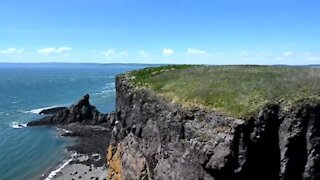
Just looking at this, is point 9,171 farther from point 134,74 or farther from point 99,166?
point 134,74

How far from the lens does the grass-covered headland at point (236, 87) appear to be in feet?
95.1

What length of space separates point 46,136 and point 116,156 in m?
51.4

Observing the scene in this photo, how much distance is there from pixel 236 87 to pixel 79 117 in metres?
72.4

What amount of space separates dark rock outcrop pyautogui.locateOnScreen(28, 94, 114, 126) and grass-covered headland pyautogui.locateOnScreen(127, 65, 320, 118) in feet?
190

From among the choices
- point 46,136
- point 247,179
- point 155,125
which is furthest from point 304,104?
point 46,136

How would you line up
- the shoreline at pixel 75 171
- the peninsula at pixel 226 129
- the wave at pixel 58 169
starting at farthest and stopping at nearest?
the wave at pixel 58 169
the shoreline at pixel 75 171
the peninsula at pixel 226 129

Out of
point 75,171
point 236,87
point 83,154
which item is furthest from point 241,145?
point 83,154

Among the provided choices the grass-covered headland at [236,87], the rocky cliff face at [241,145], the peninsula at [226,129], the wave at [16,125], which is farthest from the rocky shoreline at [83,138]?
the rocky cliff face at [241,145]

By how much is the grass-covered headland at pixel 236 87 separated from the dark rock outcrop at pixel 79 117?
190 ft

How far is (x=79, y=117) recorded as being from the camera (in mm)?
100250

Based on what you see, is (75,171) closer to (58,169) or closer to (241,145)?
(58,169)

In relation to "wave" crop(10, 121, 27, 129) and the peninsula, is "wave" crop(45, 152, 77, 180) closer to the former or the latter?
"wave" crop(10, 121, 27, 129)

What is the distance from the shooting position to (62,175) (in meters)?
62.7

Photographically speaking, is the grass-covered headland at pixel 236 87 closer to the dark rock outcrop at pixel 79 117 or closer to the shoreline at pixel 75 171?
the shoreline at pixel 75 171
